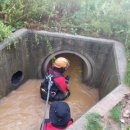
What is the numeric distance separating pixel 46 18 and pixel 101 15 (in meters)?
1.35

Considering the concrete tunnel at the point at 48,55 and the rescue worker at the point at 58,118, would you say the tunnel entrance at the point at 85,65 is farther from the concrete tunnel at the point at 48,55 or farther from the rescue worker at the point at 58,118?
the rescue worker at the point at 58,118

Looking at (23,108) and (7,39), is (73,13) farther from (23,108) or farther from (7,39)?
(23,108)

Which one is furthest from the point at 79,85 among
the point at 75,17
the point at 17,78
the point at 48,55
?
the point at 75,17

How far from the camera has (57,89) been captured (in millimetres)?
6332

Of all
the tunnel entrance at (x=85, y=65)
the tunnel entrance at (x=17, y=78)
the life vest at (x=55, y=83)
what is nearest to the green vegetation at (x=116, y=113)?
the life vest at (x=55, y=83)

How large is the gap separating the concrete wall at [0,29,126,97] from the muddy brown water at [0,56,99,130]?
19 cm

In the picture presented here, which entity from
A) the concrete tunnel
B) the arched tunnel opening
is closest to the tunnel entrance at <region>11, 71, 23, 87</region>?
the concrete tunnel

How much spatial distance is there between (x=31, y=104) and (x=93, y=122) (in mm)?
2596

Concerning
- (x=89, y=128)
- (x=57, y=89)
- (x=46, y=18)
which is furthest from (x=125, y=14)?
(x=89, y=128)

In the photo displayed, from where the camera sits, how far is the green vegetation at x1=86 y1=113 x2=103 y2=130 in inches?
162

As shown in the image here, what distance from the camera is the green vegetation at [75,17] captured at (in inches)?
269

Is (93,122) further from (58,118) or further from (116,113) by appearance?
(58,118)

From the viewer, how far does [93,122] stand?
4.18m

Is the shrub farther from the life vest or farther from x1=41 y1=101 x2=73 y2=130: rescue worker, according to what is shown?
x1=41 y1=101 x2=73 y2=130: rescue worker
